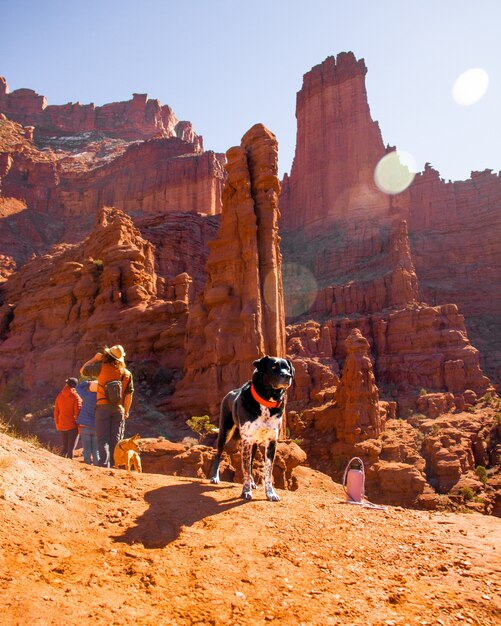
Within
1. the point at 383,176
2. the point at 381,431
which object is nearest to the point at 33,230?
the point at 383,176

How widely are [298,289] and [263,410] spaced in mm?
63218

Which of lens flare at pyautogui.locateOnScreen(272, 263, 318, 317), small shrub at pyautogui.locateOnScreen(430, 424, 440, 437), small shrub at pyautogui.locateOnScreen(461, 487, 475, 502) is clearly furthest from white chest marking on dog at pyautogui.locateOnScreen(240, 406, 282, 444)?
lens flare at pyautogui.locateOnScreen(272, 263, 318, 317)

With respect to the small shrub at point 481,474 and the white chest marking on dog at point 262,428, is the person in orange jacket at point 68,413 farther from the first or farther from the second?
the small shrub at point 481,474

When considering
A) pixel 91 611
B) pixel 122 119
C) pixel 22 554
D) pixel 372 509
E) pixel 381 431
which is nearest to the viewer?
pixel 91 611

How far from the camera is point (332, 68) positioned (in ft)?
307

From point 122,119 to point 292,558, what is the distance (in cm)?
14508

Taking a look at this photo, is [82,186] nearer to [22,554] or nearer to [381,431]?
[381,431]

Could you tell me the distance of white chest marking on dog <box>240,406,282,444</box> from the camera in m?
6.34

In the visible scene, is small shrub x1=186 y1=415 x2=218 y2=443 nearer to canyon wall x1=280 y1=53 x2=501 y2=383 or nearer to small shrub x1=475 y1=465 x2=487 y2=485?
small shrub x1=475 y1=465 x2=487 y2=485

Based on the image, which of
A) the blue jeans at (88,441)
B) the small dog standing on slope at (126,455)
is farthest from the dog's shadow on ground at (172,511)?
the blue jeans at (88,441)

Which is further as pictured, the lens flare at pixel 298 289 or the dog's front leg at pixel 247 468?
the lens flare at pixel 298 289

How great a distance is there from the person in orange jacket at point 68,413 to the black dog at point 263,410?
15.7ft

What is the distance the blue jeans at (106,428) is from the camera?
8.39m

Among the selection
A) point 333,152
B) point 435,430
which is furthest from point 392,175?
point 435,430
